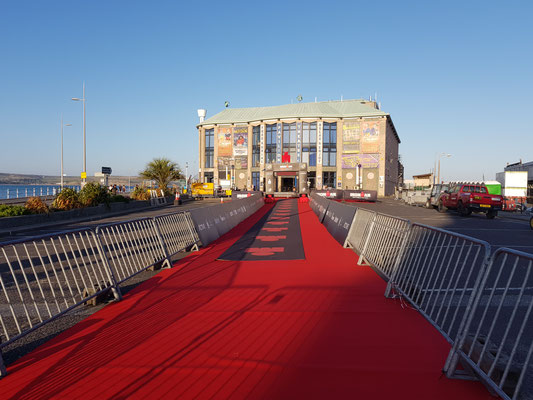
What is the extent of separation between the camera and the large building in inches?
2303

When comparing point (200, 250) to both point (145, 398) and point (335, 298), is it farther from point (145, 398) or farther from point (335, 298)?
point (145, 398)

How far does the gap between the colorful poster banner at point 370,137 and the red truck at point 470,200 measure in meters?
34.3

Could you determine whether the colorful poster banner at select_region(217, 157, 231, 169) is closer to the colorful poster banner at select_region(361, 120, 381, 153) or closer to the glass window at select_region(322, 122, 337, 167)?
the glass window at select_region(322, 122, 337, 167)

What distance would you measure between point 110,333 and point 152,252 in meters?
3.66

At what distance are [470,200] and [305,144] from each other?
42572mm

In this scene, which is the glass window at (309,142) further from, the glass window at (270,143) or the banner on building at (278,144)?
the glass window at (270,143)

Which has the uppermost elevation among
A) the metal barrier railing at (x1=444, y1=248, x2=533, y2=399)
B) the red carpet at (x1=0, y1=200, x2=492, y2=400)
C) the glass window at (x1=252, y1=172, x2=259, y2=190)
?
the glass window at (x1=252, y1=172, x2=259, y2=190)

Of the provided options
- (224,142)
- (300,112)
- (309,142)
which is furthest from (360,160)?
(224,142)

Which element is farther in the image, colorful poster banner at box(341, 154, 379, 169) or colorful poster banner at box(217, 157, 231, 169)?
colorful poster banner at box(217, 157, 231, 169)

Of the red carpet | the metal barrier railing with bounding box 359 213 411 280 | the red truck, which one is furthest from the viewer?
the red truck

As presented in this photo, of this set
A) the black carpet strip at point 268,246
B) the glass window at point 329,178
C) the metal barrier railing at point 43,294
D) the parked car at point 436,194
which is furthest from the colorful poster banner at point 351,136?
the metal barrier railing at point 43,294

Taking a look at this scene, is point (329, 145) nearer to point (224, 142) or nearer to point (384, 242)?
point (224, 142)

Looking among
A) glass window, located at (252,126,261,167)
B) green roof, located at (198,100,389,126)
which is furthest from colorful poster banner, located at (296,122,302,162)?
glass window, located at (252,126,261,167)

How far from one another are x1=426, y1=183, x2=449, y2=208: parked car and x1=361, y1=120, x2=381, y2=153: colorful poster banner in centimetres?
3056
